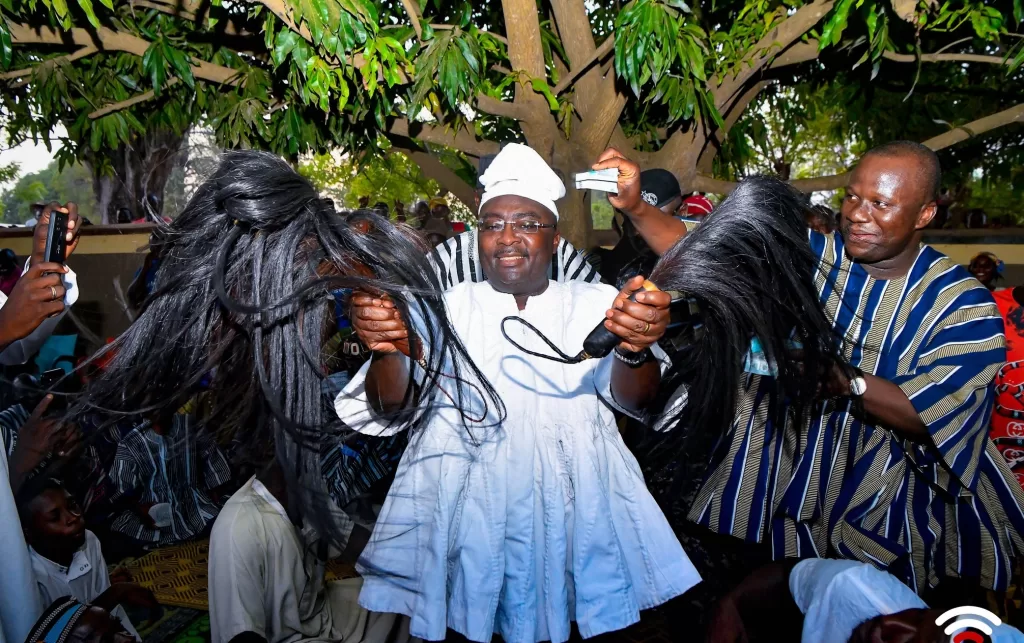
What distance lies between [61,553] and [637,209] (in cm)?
216

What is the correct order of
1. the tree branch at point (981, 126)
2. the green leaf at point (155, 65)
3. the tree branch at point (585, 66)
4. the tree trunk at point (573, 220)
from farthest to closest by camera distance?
the tree branch at point (981, 126) < the tree trunk at point (573, 220) < the tree branch at point (585, 66) < the green leaf at point (155, 65)

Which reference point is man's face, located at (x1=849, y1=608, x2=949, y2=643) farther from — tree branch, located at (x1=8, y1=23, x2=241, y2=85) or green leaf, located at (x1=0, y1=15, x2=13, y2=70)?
tree branch, located at (x1=8, y1=23, x2=241, y2=85)

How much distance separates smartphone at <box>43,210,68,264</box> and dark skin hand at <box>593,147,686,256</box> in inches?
56.3

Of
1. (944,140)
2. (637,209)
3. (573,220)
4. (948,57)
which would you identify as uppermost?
(948,57)

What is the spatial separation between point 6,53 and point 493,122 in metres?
3.23

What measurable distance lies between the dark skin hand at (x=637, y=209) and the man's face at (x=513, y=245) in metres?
0.29

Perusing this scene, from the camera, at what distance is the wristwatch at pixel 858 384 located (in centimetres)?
179

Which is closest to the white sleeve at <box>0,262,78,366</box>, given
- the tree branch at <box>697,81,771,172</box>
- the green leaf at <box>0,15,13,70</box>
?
the green leaf at <box>0,15,13,70</box>

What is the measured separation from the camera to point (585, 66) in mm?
4109

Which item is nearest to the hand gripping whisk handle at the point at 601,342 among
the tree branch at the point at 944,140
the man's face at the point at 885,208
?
the man's face at the point at 885,208

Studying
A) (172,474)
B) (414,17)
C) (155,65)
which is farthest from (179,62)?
(172,474)

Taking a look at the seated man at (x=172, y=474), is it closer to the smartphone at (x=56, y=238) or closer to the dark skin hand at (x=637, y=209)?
the smartphone at (x=56, y=238)

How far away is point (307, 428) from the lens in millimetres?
1699

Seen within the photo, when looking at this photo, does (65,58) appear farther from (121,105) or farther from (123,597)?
(123,597)
